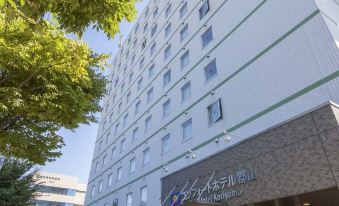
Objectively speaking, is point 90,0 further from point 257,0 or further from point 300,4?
point 257,0

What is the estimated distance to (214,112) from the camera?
1542cm

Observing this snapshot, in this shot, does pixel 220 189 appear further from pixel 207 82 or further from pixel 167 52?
pixel 167 52

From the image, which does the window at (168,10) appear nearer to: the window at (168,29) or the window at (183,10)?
the window at (168,29)

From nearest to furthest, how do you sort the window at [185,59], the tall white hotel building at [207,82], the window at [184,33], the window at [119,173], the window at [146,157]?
the tall white hotel building at [207,82] → the window at [185,59] → the window at [146,157] → the window at [184,33] → the window at [119,173]

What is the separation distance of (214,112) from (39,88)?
9.27 meters

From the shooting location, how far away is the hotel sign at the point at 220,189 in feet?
35.1

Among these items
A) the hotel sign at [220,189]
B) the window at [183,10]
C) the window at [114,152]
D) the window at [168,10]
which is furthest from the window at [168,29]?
the hotel sign at [220,189]

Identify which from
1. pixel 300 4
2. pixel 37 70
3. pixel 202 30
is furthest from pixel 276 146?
pixel 202 30

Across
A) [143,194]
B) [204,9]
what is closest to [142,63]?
[204,9]

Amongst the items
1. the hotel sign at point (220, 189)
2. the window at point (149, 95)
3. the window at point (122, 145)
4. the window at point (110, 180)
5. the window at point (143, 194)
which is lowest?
the hotel sign at point (220, 189)

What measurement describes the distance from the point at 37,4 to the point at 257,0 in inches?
507

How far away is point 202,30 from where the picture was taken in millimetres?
19703

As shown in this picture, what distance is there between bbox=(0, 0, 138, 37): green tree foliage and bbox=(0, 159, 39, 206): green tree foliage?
1615cm

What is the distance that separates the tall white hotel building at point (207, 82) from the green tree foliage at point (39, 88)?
716cm
